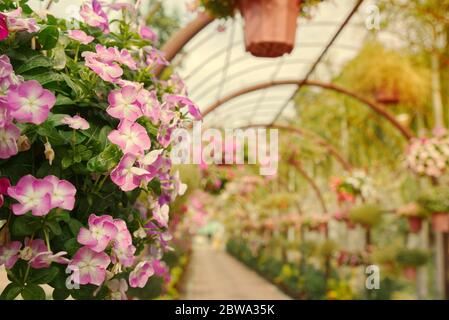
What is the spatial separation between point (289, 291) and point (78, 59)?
643cm

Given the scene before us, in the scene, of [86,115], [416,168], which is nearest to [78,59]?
[86,115]

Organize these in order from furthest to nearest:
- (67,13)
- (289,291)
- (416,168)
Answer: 1. (289,291)
2. (416,168)
3. (67,13)

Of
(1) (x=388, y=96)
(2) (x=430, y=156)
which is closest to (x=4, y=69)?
(2) (x=430, y=156)

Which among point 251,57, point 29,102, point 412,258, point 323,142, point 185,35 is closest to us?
point 29,102

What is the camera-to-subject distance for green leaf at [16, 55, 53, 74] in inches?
31.5

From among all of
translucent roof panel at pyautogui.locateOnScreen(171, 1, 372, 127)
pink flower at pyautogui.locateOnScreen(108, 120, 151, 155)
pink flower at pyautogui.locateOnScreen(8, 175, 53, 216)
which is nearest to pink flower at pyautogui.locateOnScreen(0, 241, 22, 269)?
pink flower at pyautogui.locateOnScreen(8, 175, 53, 216)

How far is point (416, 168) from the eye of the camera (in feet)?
11.2

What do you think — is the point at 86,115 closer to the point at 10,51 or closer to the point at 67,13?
the point at 10,51

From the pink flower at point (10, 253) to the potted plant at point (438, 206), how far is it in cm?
311

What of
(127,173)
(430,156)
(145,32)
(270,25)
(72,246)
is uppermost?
(270,25)

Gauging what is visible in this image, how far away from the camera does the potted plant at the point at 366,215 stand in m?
4.22

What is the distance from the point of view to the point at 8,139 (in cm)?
69

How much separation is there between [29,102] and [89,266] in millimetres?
245

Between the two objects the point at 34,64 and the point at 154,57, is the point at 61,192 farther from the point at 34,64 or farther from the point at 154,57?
the point at 154,57
